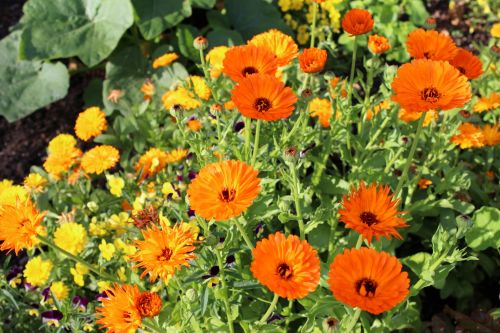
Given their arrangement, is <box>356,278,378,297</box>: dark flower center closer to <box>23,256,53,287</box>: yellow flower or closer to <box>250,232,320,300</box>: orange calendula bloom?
<box>250,232,320,300</box>: orange calendula bloom

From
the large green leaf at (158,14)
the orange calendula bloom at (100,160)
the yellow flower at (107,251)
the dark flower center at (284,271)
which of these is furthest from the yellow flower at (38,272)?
the large green leaf at (158,14)

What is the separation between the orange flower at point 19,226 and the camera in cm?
136

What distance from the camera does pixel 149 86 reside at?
2.57 meters

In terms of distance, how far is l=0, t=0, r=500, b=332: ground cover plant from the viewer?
1.27 m

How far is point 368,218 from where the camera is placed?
1280 millimetres

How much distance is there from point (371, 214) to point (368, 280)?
206 millimetres

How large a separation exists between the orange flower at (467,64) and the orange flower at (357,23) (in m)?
0.30

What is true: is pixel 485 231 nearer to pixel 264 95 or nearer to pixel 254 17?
pixel 264 95

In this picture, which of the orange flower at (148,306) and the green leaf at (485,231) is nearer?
the orange flower at (148,306)

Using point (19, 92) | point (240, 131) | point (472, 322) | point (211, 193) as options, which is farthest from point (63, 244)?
point (19, 92)

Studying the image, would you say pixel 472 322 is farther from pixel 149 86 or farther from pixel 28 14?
pixel 28 14

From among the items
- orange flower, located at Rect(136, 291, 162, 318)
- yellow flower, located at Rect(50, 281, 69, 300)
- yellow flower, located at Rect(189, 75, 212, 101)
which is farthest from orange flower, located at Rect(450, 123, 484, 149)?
yellow flower, located at Rect(50, 281, 69, 300)

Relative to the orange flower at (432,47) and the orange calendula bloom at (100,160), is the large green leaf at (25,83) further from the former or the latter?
the orange flower at (432,47)

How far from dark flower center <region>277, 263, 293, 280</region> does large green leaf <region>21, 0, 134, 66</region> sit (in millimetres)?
2402
